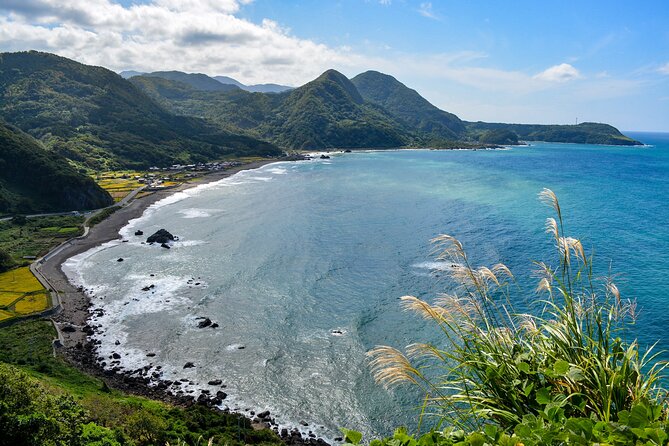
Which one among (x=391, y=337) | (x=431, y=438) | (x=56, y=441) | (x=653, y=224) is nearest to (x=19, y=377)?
(x=56, y=441)

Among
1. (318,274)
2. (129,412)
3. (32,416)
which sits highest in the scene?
(32,416)

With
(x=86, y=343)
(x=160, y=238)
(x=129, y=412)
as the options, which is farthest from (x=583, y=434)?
(x=160, y=238)

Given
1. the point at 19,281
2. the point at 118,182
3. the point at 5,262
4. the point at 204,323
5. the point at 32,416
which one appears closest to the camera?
the point at 32,416

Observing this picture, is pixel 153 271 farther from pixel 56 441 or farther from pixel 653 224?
pixel 653 224

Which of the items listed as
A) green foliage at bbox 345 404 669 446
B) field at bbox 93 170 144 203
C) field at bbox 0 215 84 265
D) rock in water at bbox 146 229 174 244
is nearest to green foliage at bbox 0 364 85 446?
green foliage at bbox 345 404 669 446

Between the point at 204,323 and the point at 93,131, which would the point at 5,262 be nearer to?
the point at 204,323

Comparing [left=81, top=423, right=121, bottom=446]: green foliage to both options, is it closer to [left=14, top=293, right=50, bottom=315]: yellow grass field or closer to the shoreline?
the shoreline

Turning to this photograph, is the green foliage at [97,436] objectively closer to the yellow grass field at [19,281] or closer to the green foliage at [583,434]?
the green foliage at [583,434]
